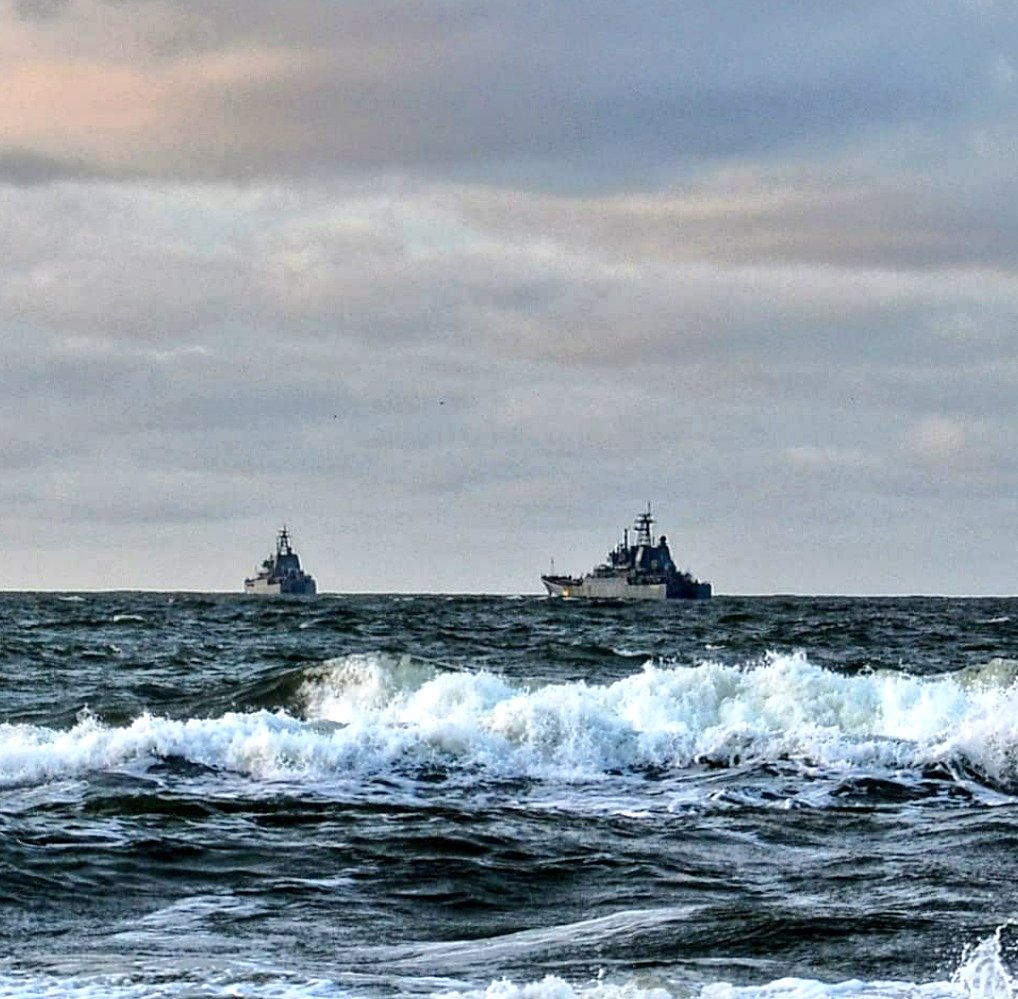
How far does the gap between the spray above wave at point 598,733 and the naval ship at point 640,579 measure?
4791 inches

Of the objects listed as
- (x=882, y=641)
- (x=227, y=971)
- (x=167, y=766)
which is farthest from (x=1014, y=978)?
(x=882, y=641)

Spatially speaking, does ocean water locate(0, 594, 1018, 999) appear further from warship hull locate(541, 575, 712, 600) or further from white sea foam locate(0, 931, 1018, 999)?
warship hull locate(541, 575, 712, 600)

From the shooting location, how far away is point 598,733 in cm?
2388

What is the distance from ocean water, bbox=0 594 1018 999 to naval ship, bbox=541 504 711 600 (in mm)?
117253

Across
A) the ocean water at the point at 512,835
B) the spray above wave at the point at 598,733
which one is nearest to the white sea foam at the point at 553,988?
the ocean water at the point at 512,835

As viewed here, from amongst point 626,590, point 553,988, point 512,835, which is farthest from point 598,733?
point 626,590

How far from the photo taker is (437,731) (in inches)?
936

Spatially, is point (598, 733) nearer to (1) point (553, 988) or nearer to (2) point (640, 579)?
(1) point (553, 988)

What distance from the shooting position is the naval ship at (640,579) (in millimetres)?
150375

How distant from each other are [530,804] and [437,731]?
14.0 feet

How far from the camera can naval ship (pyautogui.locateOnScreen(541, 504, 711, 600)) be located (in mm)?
150375

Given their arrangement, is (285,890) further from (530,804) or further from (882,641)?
(882,641)

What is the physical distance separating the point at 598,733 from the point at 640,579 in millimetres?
128564

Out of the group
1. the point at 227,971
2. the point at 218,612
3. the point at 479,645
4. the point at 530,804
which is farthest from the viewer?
the point at 218,612
